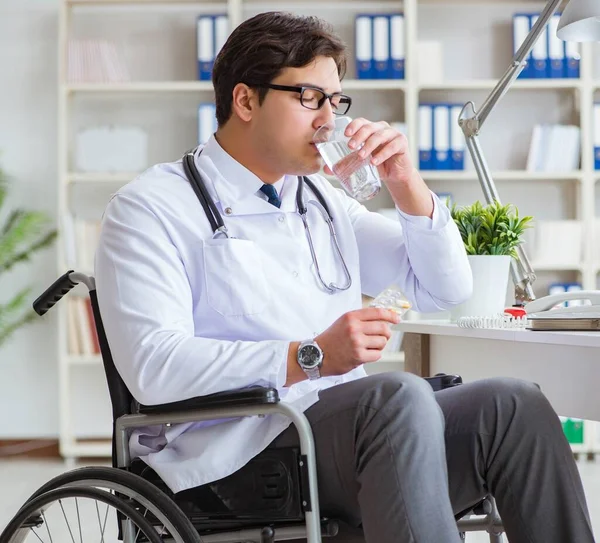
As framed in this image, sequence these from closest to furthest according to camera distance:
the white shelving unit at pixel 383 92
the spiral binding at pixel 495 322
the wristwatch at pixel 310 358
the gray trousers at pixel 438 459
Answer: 1. the gray trousers at pixel 438 459
2. the wristwatch at pixel 310 358
3. the spiral binding at pixel 495 322
4. the white shelving unit at pixel 383 92

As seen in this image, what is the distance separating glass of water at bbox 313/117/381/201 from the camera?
144 centimetres

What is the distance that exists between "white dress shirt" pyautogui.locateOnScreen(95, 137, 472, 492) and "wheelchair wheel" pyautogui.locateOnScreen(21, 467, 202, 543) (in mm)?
78

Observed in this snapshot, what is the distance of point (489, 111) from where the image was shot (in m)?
2.12

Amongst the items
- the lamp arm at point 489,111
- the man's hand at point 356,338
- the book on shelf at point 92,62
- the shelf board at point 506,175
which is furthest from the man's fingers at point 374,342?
the book on shelf at point 92,62

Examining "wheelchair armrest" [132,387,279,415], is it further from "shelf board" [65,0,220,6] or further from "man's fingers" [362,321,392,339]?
"shelf board" [65,0,220,6]

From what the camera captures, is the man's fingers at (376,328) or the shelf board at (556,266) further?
the shelf board at (556,266)

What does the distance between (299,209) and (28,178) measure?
3.03 m

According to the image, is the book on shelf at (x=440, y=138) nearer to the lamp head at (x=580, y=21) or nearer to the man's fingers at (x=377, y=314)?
the lamp head at (x=580, y=21)

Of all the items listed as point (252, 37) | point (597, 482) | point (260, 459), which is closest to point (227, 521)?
point (260, 459)

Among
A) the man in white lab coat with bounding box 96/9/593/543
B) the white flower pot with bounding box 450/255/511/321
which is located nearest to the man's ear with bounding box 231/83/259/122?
the man in white lab coat with bounding box 96/9/593/543

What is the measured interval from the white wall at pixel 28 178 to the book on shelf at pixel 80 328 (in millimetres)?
272

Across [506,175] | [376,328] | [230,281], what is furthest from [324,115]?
[506,175]

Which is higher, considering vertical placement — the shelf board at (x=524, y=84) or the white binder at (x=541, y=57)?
the white binder at (x=541, y=57)

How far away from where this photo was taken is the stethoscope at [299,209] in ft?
4.71
